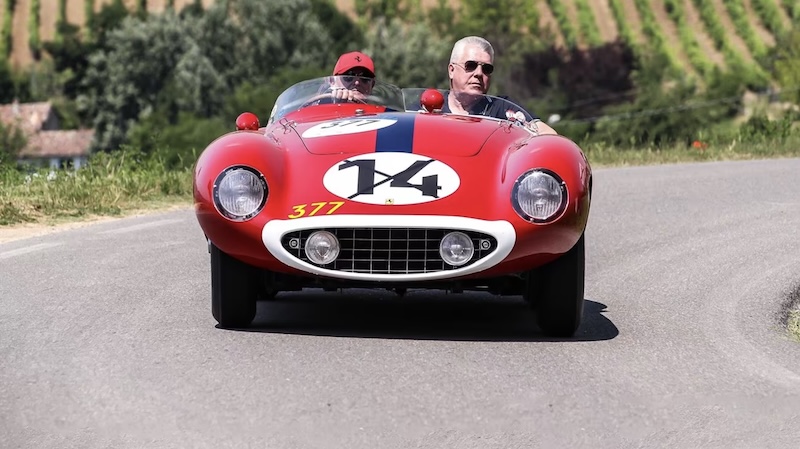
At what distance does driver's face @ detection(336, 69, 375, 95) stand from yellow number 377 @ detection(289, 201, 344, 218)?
2189 mm

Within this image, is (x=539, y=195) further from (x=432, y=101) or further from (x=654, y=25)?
(x=654, y=25)

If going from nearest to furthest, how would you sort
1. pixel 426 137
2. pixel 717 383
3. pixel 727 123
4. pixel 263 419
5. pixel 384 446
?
pixel 384 446, pixel 263 419, pixel 717 383, pixel 426 137, pixel 727 123

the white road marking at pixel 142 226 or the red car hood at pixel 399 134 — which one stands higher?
the red car hood at pixel 399 134

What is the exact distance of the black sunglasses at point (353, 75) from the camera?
7.90 m

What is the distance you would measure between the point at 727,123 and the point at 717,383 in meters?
61.1

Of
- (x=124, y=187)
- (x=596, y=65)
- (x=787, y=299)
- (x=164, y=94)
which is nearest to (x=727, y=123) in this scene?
(x=596, y=65)

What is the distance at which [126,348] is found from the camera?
18.4 ft

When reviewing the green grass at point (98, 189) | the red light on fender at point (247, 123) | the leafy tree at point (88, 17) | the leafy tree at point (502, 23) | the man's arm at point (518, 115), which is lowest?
the leafy tree at point (88, 17)

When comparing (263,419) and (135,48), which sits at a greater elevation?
(263,419)

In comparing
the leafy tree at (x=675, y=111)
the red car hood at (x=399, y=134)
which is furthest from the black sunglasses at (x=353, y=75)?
the leafy tree at (x=675, y=111)

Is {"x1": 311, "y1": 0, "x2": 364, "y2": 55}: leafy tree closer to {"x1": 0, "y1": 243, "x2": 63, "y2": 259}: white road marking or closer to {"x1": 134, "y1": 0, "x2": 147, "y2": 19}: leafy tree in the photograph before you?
{"x1": 134, "y1": 0, "x2": 147, "y2": 19}: leafy tree

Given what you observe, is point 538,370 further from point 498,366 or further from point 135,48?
point 135,48

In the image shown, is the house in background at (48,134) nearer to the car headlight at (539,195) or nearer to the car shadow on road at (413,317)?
the car shadow on road at (413,317)

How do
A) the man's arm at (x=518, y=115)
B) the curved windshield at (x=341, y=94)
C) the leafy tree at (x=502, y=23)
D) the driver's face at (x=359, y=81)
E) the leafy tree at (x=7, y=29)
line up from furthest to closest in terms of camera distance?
the leafy tree at (x=7, y=29)
the leafy tree at (x=502, y=23)
the driver's face at (x=359, y=81)
the curved windshield at (x=341, y=94)
the man's arm at (x=518, y=115)
